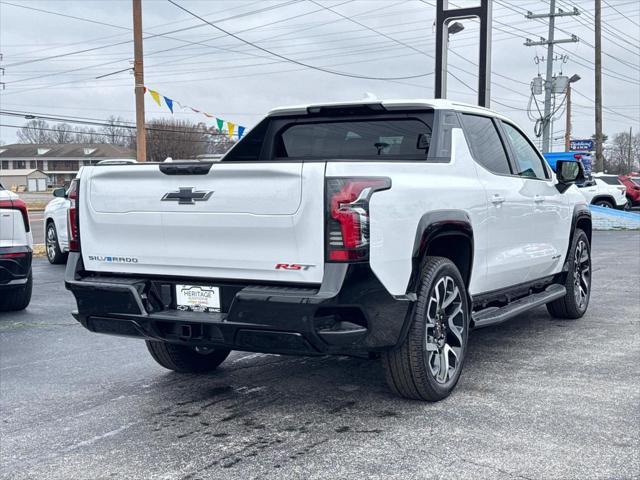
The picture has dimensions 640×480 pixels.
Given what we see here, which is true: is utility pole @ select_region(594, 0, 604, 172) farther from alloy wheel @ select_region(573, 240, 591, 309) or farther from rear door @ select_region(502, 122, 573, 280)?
rear door @ select_region(502, 122, 573, 280)

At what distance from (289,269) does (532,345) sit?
316 centimetres

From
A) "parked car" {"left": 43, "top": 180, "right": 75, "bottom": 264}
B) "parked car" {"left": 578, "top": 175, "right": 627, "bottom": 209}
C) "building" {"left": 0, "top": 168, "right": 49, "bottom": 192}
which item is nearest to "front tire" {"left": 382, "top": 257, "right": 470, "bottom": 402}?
"parked car" {"left": 43, "top": 180, "right": 75, "bottom": 264}

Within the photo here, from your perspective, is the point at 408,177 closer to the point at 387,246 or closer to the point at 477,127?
the point at 387,246

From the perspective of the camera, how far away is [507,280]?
590 centimetres

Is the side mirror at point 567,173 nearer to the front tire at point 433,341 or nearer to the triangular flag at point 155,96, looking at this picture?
the front tire at point 433,341

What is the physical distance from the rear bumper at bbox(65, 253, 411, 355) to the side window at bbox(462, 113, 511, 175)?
1740 mm

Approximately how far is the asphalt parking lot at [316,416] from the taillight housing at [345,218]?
3.31ft

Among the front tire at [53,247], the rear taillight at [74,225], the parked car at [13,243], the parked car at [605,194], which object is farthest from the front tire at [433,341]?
the parked car at [605,194]

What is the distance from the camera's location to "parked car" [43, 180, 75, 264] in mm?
13236

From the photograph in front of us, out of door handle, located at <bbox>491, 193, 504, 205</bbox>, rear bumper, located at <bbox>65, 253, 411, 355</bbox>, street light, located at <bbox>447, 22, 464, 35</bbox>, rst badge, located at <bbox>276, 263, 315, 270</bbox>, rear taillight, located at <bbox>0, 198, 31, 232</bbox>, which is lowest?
rear bumper, located at <bbox>65, 253, 411, 355</bbox>

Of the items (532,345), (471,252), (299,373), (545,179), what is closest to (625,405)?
(471,252)

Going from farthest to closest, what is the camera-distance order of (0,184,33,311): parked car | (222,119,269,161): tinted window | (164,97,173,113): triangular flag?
(164,97,173,113): triangular flag → (0,184,33,311): parked car → (222,119,269,161): tinted window

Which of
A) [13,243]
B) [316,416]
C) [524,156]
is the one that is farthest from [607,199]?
[316,416]

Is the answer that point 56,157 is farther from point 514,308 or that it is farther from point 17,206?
point 514,308
